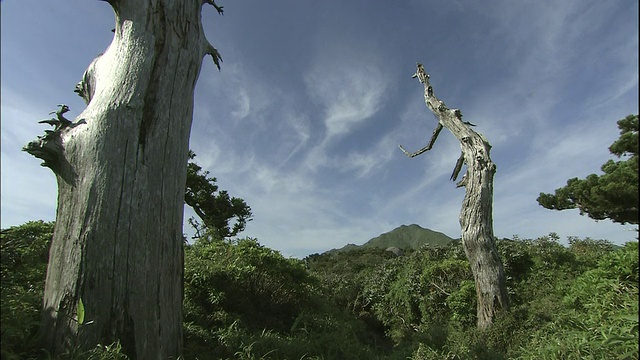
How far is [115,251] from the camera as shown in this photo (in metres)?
2.97

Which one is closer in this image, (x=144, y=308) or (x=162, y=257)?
(x=144, y=308)

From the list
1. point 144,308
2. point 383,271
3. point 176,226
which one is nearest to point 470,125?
point 383,271

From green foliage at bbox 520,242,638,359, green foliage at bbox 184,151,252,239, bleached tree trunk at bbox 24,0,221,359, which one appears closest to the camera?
green foliage at bbox 520,242,638,359

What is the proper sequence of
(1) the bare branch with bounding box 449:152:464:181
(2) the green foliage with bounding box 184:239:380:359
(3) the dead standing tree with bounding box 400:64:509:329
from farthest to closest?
(1) the bare branch with bounding box 449:152:464:181, (3) the dead standing tree with bounding box 400:64:509:329, (2) the green foliage with bounding box 184:239:380:359

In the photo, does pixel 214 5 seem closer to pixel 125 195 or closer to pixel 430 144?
pixel 125 195

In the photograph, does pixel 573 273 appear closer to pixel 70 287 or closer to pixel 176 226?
pixel 176 226

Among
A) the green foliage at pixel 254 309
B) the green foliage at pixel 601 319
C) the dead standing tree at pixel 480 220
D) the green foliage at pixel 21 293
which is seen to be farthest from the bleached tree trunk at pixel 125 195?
the dead standing tree at pixel 480 220

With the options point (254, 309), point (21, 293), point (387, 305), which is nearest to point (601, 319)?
point (254, 309)

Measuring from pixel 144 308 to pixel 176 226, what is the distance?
825 mm

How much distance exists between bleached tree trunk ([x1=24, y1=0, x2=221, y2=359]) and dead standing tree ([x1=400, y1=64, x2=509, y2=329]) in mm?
5346

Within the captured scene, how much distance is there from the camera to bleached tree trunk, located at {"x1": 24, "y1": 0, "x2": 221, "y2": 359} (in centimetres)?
284

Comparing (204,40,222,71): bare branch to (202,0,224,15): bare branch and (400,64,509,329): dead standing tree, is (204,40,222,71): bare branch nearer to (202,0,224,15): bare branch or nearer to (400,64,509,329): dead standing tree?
(202,0,224,15): bare branch

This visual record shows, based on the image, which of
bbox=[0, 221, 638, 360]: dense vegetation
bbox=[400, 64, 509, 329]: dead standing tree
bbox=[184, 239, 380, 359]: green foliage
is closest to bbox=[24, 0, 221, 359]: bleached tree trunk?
bbox=[0, 221, 638, 360]: dense vegetation

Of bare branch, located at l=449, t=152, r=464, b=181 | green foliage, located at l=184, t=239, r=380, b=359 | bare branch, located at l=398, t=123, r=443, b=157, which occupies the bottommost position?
green foliage, located at l=184, t=239, r=380, b=359
